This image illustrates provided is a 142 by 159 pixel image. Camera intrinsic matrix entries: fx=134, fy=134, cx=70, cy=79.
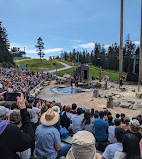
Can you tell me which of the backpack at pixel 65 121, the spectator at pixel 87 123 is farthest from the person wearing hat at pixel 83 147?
the backpack at pixel 65 121

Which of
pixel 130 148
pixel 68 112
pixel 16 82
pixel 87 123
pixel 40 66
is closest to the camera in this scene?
pixel 130 148

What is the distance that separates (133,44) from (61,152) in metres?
59.4

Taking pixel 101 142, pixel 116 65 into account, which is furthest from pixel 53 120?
pixel 116 65

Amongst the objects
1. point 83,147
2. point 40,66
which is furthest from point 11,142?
point 40,66

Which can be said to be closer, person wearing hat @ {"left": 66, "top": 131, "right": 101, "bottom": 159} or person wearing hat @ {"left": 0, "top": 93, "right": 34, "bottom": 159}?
person wearing hat @ {"left": 0, "top": 93, "right": 34, "bottom": 159}

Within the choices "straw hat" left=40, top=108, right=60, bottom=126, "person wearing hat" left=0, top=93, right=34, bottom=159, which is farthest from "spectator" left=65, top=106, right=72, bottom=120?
"person wearing hat" left=0, top=93, right=34, bottom=159

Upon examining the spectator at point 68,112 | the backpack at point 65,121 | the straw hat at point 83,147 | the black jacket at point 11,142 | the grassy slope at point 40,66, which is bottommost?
the backpack at point 65,121

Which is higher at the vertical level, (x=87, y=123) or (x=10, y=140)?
(x=10, y=140)

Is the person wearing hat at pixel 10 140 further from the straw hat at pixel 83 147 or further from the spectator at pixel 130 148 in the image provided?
the spectator at pixel 130 148

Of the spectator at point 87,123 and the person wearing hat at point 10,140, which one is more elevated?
the person wearing hat at point 10,140

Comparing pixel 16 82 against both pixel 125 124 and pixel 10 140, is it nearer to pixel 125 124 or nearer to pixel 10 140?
pixel 125 124

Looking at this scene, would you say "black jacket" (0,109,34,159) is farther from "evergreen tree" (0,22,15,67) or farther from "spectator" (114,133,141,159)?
"evergreen tree" (0,22,15,67)

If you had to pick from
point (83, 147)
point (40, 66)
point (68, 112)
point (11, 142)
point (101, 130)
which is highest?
point (40, 66)

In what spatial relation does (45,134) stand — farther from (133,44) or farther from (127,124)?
(133,44)
